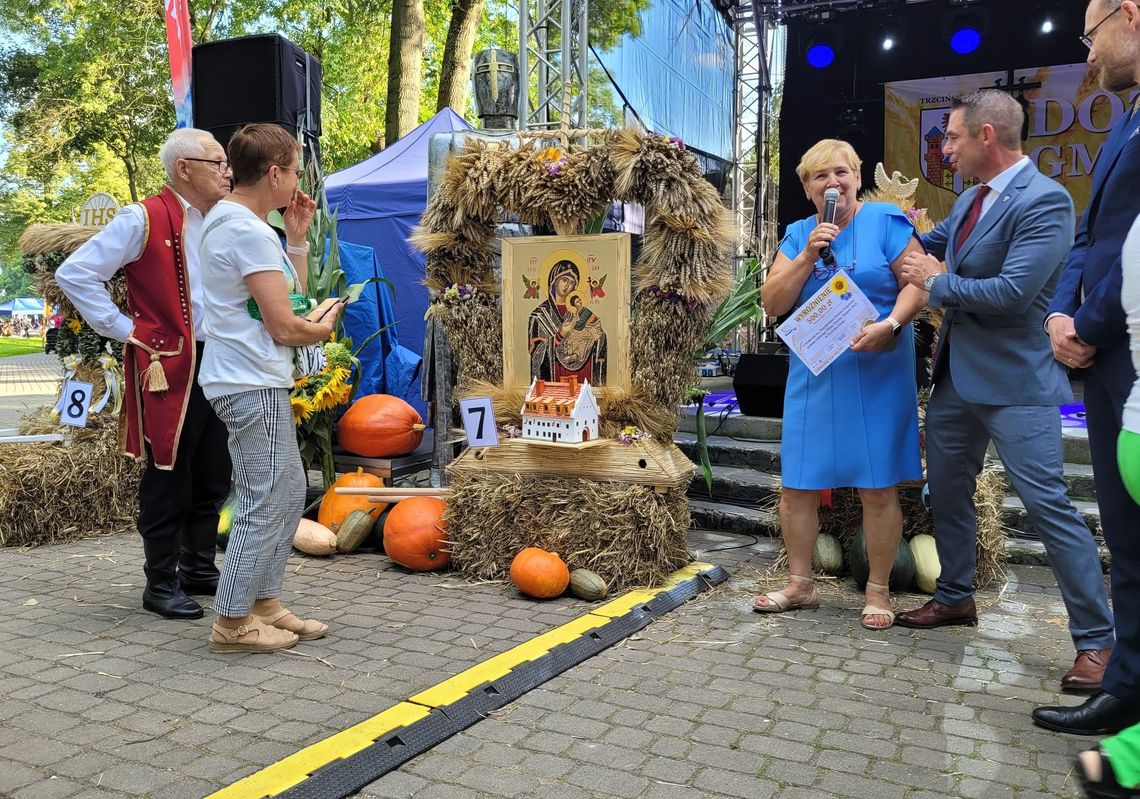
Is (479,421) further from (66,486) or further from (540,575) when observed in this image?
(66,486)

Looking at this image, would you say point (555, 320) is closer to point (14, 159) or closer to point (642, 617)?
point (642, 617)

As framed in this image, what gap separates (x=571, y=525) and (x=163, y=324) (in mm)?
1986

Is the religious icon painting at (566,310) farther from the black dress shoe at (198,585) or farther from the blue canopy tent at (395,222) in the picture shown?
the blue canopy tent at (395,222)

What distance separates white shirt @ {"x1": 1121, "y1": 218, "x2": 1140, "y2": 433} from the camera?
5.46 ft

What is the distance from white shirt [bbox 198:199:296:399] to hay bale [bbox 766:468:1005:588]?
279cm

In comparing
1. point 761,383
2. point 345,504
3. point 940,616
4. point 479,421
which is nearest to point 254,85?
point 345,504

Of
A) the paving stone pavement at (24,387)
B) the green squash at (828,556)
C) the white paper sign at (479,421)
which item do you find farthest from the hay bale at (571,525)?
the paving stone pavement at (24,387)

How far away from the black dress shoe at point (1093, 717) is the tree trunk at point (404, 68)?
1209 cm

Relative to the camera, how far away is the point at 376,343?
7422 mm

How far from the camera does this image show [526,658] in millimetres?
3404

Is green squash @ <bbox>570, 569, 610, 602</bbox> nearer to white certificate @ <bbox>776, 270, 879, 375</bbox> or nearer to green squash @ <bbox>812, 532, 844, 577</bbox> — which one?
green squash @ <bbox>812, 532, 844, 577</bbox>

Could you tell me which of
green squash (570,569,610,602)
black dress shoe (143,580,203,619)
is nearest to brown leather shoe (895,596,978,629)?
green squash (570,569,610,602)

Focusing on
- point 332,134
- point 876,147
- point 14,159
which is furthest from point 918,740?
point 14,159

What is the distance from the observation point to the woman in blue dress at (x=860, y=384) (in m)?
3.82
